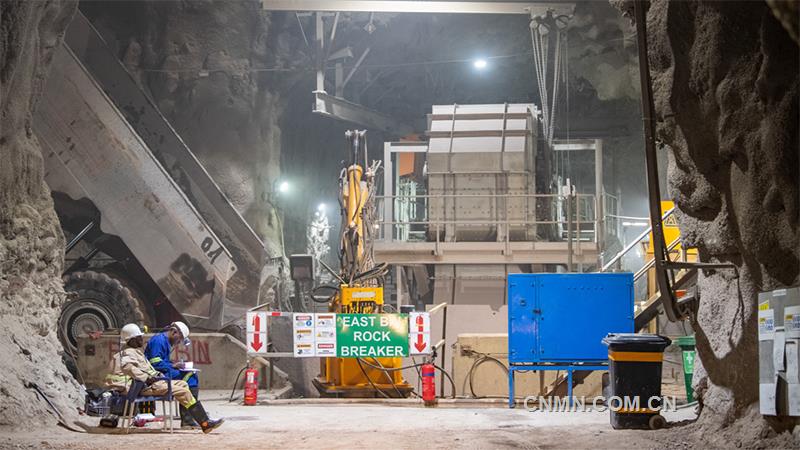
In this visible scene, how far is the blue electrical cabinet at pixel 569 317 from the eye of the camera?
42.8 ft

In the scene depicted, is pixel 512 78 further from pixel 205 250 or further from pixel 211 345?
pixel 211 345

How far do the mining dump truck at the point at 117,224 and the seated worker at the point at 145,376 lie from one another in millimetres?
8352

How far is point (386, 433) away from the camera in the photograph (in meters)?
10.2

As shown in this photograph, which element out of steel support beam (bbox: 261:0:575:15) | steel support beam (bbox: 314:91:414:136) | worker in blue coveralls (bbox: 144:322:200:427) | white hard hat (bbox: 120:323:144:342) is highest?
steel support beam (bbox: 261:0:575:15)

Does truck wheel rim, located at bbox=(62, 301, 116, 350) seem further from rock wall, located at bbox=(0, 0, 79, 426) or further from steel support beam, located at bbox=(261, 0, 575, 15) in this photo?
steel support beam, located at bbox=(261, 0, 575, 15)

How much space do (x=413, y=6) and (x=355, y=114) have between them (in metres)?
7.75

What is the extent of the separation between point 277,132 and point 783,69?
21.0 meters

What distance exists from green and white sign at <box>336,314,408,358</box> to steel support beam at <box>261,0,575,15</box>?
7273mm

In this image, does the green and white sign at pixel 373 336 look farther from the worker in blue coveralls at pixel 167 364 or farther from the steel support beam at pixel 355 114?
the steel support beam at pixel 355 114

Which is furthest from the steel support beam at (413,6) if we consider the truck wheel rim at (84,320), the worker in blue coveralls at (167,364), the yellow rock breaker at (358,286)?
the worker in blue coveralls at (167,364)

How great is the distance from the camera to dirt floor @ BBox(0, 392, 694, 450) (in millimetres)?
9398

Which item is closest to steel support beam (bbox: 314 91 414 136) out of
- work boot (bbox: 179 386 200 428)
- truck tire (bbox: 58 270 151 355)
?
truck tire (bbox: 58 270 151 355)

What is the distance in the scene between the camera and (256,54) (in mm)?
25453

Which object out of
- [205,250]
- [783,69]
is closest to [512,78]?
[205,250]
